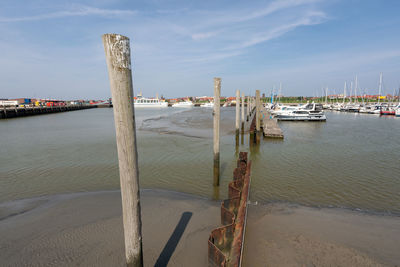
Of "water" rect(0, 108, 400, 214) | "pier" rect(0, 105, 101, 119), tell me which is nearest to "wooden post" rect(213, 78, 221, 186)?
"water" rect(0, 108, 400, 214)

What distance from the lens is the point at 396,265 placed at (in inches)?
140

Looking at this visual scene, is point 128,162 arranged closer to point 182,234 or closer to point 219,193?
point 182,234

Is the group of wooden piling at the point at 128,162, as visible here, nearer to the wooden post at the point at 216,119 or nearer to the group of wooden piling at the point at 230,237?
the group of wooden piling at the point at 230,237

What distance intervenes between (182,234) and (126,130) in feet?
10.1

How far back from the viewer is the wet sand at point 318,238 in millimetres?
3697

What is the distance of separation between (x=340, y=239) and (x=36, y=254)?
251 inches

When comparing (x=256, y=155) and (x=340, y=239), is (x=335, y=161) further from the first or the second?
(x=340, y=239)

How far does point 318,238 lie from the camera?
4.27 m

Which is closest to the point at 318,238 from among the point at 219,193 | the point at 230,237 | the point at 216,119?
the point at 230,237

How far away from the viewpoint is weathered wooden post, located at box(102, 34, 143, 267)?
228 cm

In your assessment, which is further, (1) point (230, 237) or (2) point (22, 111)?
(2) point (22, 111)

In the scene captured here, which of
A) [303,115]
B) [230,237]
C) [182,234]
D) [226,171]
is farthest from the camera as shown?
[303,115]

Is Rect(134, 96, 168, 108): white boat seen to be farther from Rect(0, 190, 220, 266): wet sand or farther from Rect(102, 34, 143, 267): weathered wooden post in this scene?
Rect(102, 34, 143, 267): weathered wooden post

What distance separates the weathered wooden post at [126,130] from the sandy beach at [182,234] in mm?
1373
